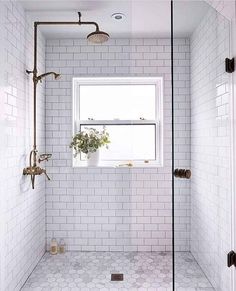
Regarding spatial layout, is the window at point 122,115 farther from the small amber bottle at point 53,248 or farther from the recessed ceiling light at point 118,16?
the small amber bottle at point 53,248

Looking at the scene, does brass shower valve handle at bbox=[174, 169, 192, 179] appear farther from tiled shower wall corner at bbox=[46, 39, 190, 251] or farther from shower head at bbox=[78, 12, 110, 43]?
shower head at bbox=[78, 12, 110, 43]

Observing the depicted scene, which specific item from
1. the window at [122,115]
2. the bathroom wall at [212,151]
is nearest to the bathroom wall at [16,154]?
the window at [122,115]

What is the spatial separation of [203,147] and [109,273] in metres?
1.46

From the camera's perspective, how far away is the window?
284 centimetres

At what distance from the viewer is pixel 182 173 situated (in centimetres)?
142

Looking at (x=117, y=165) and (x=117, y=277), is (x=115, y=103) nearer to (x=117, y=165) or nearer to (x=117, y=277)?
(x=117, y=165)

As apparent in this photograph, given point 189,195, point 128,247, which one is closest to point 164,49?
point 189,195

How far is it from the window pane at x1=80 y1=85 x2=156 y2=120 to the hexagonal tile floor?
4.81 feet

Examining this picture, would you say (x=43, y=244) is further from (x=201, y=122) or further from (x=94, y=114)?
(x=201, y=122)

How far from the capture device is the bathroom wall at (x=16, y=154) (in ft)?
6.01

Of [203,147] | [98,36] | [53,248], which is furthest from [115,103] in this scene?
[53,248]

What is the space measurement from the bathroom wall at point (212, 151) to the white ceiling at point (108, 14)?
1.20 feet

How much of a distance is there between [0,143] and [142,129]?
61.6 inches

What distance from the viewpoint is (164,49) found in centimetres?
272
